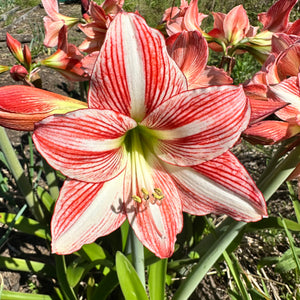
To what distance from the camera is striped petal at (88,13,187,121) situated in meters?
0.45

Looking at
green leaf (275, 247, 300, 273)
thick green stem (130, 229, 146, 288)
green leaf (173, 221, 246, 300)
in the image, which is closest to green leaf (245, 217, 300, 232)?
green leaf (275, 247, 300, 273)

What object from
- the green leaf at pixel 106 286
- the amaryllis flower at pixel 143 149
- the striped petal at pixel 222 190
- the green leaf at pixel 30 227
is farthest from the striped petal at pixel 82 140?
the green leaf at pixel 30 227

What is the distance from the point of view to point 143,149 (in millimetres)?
622

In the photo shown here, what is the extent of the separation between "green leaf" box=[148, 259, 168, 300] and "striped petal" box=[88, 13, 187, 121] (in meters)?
0.57

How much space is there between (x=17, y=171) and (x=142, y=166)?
21.2 inches

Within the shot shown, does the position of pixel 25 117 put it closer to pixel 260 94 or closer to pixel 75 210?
pixel 75 210

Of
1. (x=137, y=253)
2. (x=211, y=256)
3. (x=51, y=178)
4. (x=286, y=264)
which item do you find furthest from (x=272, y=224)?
(x=51, y=178)

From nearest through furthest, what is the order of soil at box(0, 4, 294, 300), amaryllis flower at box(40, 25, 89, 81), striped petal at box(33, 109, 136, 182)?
striped petal at box(33, 109, 136, 182), amaryllis flower at box(40, 25, 89, 81), soil at box(0, 4, 294, 300)

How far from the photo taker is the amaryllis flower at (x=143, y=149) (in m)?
0.45

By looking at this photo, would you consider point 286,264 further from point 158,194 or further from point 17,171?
point 17,171

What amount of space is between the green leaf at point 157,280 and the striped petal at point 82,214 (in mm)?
419

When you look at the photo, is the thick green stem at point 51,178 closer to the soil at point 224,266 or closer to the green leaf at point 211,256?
the soil at point 224,266

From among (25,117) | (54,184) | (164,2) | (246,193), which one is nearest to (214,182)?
(246,193)

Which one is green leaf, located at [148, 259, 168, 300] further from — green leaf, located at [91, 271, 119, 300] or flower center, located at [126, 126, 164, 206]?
flower center, located at [126, 126, 164, 206]
